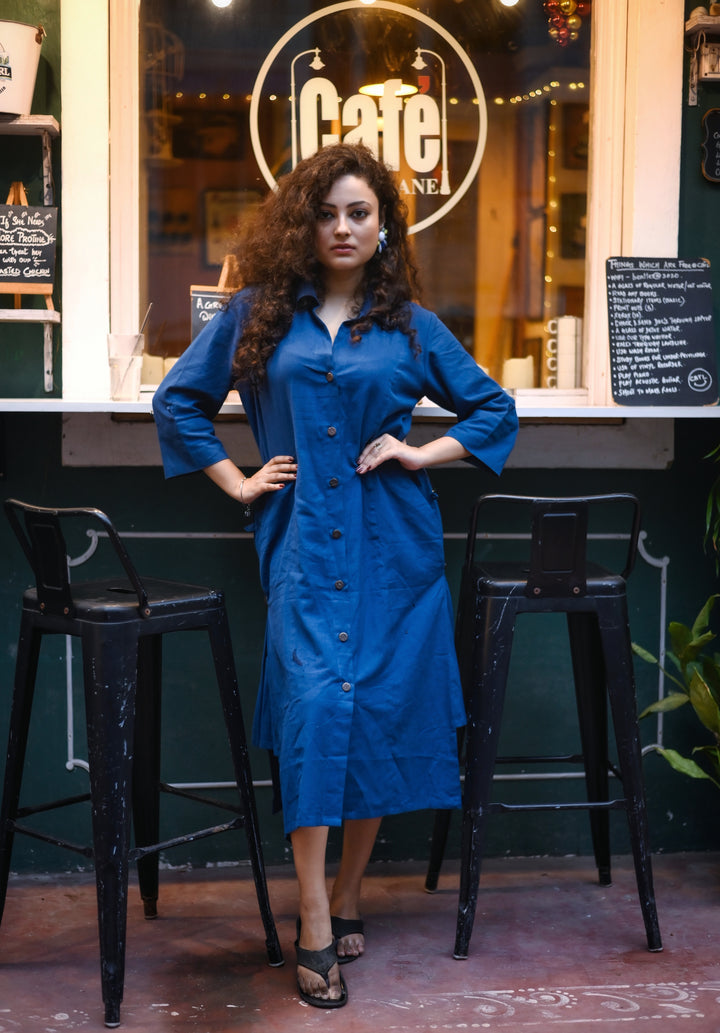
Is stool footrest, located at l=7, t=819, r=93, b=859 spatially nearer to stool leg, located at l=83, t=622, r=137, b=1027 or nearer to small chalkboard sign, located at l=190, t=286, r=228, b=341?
stool leg, located at l=83, t=622, r=137, b=1027

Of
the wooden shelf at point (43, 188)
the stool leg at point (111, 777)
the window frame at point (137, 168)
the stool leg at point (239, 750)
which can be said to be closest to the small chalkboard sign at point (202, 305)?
the window frame at point (137, 168)

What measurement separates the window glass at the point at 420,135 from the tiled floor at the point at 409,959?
145 centimetres

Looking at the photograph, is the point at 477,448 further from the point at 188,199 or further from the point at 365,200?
the point at 188,199

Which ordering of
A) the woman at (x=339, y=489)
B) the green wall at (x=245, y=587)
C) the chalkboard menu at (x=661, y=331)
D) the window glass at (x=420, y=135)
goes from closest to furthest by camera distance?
the woman at (x=339, y=489), the chalkboard menu at (x=661, y=331), the green wall at (x=245, y=587), the window glass at (x=420, y=135)

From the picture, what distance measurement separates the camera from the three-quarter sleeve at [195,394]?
2.57 m

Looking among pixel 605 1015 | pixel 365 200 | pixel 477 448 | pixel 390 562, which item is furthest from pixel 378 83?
pixel 605 1015

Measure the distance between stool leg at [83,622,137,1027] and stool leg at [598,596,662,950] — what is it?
1075 mm

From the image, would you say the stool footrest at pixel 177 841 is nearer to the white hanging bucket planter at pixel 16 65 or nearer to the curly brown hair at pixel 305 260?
the curly brown hair at pixel 305 260

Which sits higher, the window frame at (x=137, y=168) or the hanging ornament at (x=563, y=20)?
the hanging ornament at (x=563, y=20)

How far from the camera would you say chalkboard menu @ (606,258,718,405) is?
2.98m

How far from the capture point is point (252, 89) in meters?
3.22

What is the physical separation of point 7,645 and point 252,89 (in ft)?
5.59

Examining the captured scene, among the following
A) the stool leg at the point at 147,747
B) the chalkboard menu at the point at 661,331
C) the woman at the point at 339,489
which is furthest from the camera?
the chalkboard menu at the point at 661,331

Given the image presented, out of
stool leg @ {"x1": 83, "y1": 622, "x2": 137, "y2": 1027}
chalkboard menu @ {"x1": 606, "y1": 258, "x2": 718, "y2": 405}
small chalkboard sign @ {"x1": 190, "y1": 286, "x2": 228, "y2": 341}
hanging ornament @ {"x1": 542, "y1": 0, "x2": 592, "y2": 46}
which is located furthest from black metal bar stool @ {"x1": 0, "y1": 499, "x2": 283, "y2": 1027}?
hanging ornament @ {"x1": 542, "y1": 0, "x2": 592, "y2": 46}
